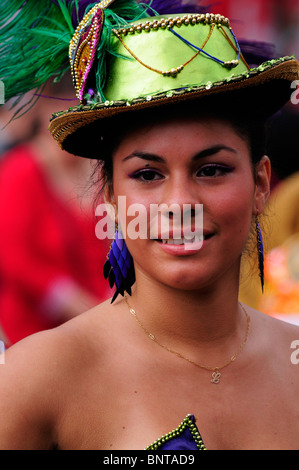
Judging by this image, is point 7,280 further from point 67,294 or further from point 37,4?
point 37,4

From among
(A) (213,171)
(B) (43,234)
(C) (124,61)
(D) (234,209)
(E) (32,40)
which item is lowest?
(D) (234,209)

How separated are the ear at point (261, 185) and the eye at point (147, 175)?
387 mm

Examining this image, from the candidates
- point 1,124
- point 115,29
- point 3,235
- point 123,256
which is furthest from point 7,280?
point 115,29

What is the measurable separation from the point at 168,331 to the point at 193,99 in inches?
28.4

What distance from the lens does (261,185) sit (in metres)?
1.96

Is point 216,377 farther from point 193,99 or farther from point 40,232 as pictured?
point 40,232

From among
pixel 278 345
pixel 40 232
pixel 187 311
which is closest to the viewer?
pixel 187 311

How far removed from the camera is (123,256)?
2.05 metres

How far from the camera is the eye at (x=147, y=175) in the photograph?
1.68 metres

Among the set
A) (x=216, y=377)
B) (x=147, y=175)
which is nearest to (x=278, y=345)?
(x=216, y=377)

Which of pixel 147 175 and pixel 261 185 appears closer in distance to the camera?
pixel 147 175

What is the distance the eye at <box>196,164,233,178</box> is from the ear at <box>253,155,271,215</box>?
24cm

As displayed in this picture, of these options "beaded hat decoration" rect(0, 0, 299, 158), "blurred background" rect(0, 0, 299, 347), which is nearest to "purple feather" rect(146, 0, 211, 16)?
"beaded hat decoration" rect(0, 0, 299, 158)

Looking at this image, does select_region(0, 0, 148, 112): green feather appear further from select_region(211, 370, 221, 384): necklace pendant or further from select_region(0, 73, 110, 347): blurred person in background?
select_region(0, 73, 110, 347): blurred person in background
